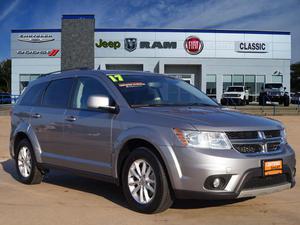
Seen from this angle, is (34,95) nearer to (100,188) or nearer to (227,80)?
(100,188)

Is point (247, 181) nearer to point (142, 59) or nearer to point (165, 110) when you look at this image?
point (165, 110)

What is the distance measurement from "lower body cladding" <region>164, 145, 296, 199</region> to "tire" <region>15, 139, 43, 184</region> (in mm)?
3205

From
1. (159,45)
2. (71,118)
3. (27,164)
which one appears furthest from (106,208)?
(159,45)

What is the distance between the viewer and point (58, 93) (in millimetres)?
7746

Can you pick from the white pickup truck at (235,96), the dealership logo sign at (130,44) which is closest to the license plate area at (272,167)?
the white pickup truck at (235,96)

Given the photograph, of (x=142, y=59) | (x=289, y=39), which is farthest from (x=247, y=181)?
(x=289, y=39)

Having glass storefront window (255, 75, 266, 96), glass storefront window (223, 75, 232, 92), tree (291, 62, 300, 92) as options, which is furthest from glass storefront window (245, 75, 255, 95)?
tree (291, 62, 300, 92)

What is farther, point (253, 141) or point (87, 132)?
point (87, 132)

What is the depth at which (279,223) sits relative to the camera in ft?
18.5

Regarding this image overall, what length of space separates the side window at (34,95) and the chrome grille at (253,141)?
3739 mm

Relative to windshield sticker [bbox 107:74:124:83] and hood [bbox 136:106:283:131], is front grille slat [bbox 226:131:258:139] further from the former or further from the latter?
windshield sticker [bbox 107:74:124:83]

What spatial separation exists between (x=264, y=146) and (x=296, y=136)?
36.4 ft

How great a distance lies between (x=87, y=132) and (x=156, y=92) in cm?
107

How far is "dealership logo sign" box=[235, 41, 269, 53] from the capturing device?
179 ft
